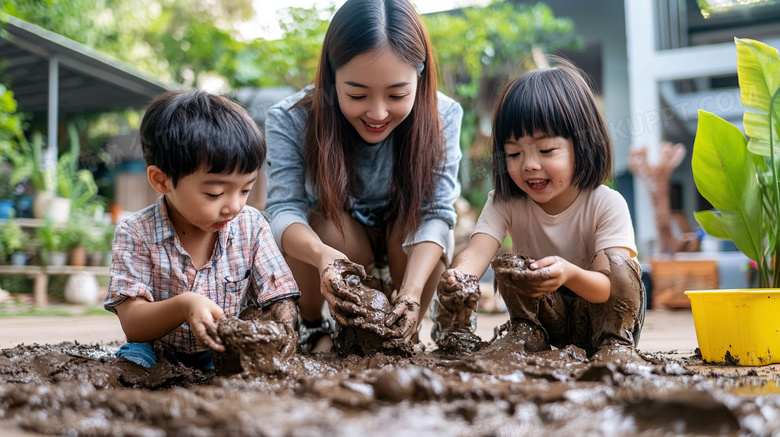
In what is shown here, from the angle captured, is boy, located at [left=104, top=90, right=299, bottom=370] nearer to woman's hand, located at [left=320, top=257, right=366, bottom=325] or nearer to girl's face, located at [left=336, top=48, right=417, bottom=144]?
woman's hand, located at [left=320, top=257, right=366, bottom=325]

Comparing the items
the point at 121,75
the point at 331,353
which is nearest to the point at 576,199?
the point at 331,353

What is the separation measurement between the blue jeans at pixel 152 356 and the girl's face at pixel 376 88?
96cm

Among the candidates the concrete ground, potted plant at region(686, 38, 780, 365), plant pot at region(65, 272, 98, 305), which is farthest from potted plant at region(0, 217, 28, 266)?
potted plant at region(686, 38, 780, 365)

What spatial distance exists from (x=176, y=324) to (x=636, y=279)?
1.46m

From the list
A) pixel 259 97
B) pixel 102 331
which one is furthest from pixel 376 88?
pixel 259 97

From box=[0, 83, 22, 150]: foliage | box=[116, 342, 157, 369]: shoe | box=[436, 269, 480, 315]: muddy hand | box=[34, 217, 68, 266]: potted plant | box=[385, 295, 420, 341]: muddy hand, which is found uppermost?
box=[0, 83, 22, 150]: foliage

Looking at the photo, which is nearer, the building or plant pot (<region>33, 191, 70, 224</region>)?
plant pot (<region>33, 191, 70, 224</region>)

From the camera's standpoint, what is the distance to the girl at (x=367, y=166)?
218 centimetres

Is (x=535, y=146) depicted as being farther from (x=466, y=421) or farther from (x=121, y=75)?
(x=121, y=75)

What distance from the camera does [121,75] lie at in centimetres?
720

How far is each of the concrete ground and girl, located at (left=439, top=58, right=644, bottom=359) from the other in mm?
497

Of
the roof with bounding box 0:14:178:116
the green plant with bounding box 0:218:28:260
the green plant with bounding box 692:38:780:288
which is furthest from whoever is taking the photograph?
the roof with bounding box 0:14:178:116

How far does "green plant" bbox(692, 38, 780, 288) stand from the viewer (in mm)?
2264

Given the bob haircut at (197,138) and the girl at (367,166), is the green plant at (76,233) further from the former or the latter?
the bob haircut at (197,138)
